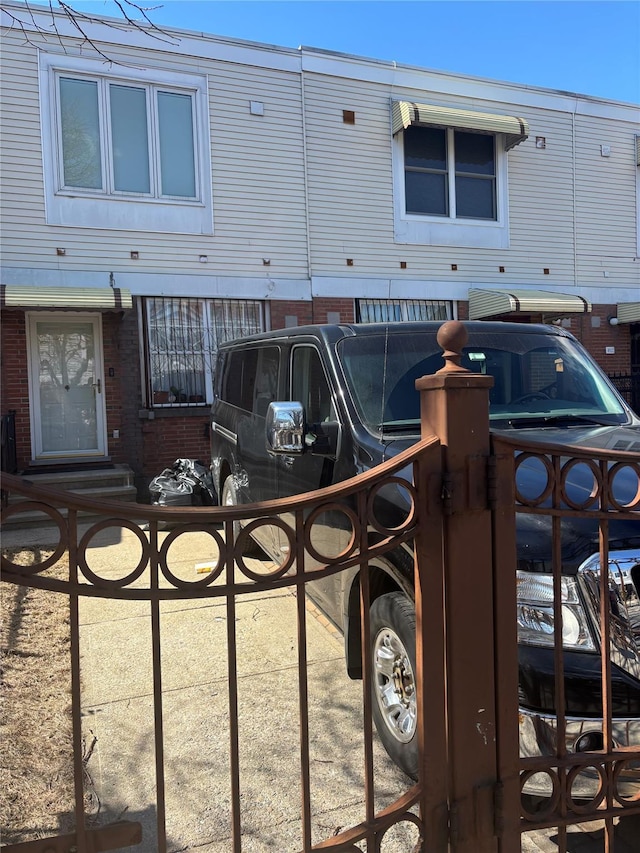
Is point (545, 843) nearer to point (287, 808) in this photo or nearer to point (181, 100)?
point (287, 808)

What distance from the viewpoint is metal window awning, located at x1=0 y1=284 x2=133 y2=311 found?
890 cm

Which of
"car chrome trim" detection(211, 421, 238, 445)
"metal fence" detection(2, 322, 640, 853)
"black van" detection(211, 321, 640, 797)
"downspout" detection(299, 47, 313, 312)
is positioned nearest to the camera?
"metal fence" detection(2, 322, 640, 853)

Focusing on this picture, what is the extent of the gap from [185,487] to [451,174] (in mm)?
8078

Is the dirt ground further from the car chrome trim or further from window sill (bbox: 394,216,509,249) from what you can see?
window sill (bbox: 394,216,509,249)

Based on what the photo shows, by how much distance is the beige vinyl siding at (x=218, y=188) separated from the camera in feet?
31.1

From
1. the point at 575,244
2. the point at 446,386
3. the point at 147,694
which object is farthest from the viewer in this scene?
the point at 575,244

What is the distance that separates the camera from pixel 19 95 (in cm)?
941

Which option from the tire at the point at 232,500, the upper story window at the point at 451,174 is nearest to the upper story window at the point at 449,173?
the upper story window at the point at 451,174

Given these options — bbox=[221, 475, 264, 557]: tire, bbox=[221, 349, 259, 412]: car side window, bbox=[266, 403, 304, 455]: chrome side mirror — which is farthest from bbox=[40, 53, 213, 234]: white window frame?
bbox=[266, 403, 304, 455]: chrome side mirror

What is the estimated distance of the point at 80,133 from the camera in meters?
9.87

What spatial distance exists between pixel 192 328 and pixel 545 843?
910 centimetres

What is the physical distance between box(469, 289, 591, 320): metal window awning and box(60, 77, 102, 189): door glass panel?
22.2 ft

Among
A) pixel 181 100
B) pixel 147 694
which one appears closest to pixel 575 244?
pixel 181 100

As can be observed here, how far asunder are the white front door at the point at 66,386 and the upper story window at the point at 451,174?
5.79 meters
